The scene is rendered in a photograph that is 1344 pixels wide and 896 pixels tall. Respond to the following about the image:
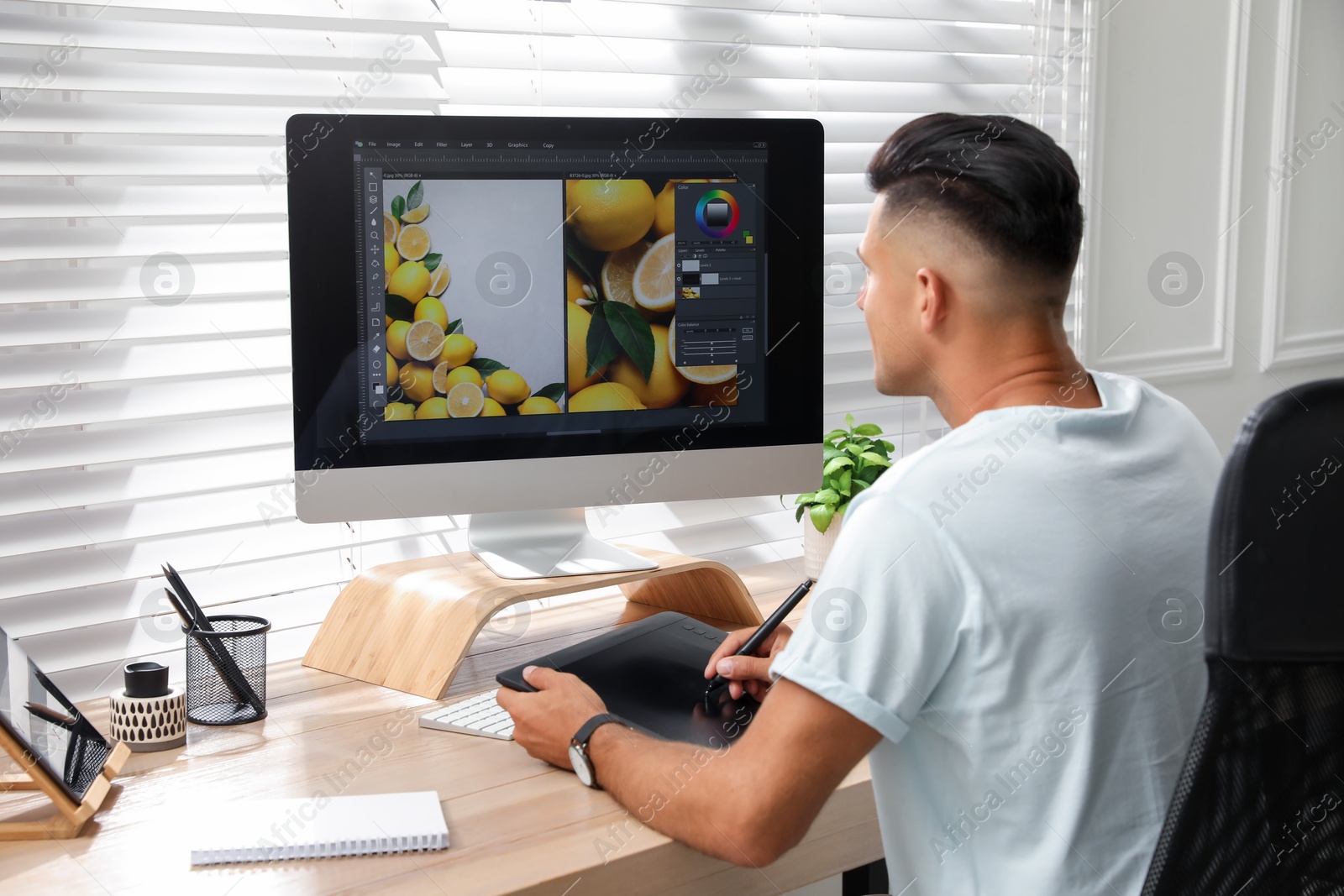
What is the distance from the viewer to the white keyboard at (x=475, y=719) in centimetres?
119

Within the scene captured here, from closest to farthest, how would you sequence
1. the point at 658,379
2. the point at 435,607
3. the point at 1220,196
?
the point at 435,607 → the point at 658,379 → the point at 1220,196

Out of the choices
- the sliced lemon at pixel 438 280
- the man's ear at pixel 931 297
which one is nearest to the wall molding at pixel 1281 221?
the man's ear at pixel 931 297

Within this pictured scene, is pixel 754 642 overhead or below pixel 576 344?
below

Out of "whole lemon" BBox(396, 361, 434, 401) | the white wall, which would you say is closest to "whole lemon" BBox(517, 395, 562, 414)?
"whole lemon" BBox(396, 361, 434, 401)

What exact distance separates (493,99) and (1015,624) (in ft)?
3.96

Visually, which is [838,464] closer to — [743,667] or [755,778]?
[743,667]

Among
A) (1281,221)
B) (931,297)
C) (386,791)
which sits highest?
(1281,221)

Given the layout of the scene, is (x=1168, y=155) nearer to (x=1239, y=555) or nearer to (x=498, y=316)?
(x=498, y=316)

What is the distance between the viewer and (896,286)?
1080 mm

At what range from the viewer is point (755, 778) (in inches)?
35.4

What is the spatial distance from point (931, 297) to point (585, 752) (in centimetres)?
52

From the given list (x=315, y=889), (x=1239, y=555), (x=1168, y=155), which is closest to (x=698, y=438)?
(x=315, y=889)

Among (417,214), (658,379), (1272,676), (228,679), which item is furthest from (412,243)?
(1272,676)

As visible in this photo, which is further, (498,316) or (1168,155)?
(1168,155)
